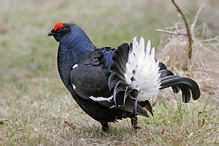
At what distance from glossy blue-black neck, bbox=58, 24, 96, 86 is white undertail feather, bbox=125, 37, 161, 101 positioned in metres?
0.65

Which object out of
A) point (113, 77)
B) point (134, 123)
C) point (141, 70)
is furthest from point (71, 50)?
point (134, 123)

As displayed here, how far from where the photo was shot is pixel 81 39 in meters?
3.66

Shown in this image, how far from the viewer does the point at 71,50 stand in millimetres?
3613

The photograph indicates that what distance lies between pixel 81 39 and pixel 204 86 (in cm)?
214

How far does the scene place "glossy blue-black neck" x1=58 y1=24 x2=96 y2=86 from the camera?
11.6 feet

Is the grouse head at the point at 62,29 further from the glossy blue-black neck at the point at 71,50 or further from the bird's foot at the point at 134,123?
the bird's foot at the point at 134,123

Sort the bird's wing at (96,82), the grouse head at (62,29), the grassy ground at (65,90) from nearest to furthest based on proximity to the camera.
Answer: the bird's wing at (96,82) < the grassy ground at (65,90) < the grouse head at (62,29)

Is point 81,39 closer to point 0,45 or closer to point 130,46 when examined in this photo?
point 130,46

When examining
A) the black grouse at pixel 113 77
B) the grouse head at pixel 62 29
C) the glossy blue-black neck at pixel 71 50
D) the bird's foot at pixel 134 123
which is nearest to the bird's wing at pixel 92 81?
the black grouse at pixel 113 77

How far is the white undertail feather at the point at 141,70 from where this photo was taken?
3.08m

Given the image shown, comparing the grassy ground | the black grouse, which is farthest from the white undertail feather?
the grassy ground

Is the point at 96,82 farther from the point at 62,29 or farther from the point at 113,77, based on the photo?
the point at 62,29

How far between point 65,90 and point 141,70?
2.81 m

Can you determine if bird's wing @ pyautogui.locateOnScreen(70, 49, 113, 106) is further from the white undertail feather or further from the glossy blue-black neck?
the white undertail feather
